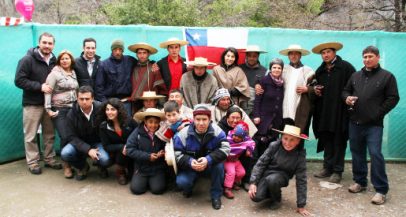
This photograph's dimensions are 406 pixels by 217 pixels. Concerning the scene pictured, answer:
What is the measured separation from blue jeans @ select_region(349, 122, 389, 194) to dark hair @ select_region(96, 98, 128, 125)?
296 centimetres

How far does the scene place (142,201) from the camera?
4371mm

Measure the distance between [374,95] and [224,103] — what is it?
72.6 inches

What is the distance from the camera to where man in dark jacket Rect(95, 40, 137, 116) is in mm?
5246

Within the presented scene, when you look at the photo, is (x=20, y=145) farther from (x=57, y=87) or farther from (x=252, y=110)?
(x=252, y=110)

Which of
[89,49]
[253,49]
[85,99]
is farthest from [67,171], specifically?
[253,49]

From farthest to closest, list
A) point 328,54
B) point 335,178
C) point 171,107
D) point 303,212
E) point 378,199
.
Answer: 1. point 335,178
2. point 328,54
3. point 171,107
4. point 378,199
5. point 303,212

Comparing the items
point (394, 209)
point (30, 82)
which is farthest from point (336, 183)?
point (30, 82)

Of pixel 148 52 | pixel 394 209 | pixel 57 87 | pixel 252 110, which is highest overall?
pixel 148 52

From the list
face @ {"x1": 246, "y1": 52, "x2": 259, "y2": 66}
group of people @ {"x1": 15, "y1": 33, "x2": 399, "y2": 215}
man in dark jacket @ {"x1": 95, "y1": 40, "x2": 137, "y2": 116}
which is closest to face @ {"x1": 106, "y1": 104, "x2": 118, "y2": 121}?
group of people @ {"x1": 15, "y1": 33, "x2": 399, "y2": 215}

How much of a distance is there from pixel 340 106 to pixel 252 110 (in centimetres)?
122

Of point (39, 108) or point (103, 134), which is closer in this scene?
point (103, 134)

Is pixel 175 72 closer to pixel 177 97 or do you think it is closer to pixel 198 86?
pixel 198 86

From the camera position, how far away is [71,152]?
16.0 feet

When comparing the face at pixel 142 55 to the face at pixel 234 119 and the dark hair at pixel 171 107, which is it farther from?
the face at pixel 234 119
